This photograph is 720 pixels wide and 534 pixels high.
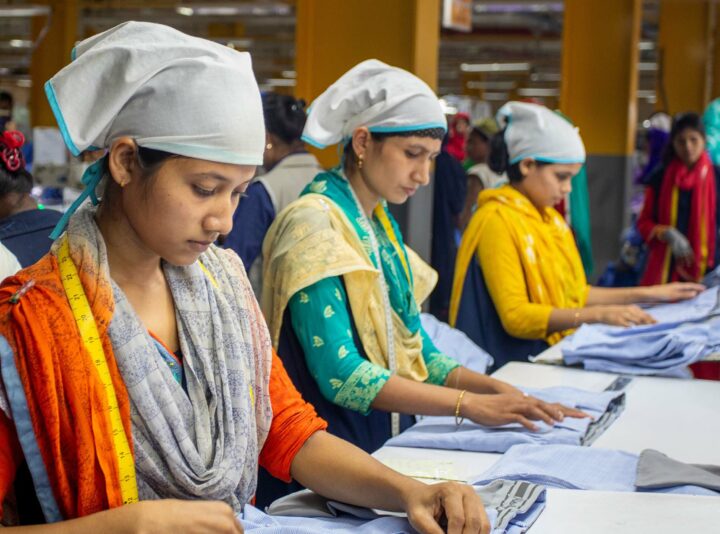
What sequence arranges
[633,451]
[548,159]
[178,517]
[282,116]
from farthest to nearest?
1. [282,116]
2. [548,159]
3. [633,451]
4. [178,517]

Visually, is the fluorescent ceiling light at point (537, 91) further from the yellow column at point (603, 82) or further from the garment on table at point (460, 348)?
the garment on table at point (460, 348)

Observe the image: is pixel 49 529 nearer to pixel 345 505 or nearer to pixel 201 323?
pixel 201 323

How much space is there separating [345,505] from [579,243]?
413 cm

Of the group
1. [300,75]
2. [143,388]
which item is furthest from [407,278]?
[300,75]

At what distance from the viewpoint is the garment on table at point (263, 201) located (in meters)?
3.51

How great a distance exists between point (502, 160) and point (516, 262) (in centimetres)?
44

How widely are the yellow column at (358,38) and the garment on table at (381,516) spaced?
12.0 feet

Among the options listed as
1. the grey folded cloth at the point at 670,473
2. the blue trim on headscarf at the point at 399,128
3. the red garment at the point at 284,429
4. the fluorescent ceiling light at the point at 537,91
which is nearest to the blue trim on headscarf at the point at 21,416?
the red garment at the point at 284,429

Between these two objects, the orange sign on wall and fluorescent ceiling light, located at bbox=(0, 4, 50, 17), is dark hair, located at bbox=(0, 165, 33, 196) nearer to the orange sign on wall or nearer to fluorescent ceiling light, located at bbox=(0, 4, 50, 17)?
the orange sign on wall

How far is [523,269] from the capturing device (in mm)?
3451

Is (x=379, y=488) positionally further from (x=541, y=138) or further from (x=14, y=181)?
(x=541, y=138)

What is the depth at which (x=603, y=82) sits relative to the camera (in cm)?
838

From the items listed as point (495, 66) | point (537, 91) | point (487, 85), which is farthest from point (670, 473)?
point (487, 85)

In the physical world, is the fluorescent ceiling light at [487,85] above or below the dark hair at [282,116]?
above
